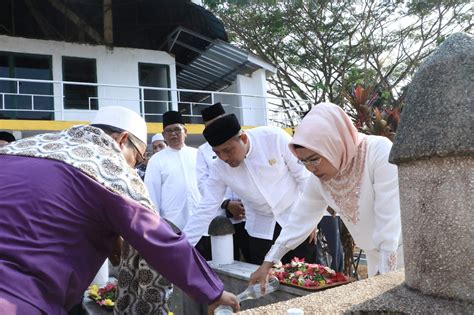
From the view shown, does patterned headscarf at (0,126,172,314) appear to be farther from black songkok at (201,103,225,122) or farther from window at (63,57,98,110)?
window at (63,57,98,110)

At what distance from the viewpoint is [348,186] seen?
2.24 m

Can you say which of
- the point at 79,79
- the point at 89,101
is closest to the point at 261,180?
the point at 89,101

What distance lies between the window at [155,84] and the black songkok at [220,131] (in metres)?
9.54

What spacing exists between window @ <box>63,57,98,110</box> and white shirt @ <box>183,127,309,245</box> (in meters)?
8.85

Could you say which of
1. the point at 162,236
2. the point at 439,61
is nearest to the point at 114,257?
the point at 162,236

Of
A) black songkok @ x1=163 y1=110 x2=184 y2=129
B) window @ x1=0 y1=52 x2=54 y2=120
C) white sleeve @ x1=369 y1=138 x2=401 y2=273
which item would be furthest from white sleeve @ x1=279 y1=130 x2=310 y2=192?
window @ x1=0 y1=52 x2=54 y2=120

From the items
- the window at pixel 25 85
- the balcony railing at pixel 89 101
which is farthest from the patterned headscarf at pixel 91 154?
the window at pixel 25 85

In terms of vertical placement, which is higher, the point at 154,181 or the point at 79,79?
the point at 79,79

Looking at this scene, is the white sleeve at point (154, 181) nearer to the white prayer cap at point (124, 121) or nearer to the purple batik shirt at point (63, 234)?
the white prayer cap at point (124, 121)

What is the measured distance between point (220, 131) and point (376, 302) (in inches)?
80.1

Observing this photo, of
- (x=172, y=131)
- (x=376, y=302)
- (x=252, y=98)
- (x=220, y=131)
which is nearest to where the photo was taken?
(x=376, y=302)

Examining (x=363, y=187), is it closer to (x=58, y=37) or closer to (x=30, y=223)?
(x=30, y=223)

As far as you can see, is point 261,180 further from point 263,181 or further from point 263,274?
point 263,274

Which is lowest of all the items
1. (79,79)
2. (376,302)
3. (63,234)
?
(376,302)
